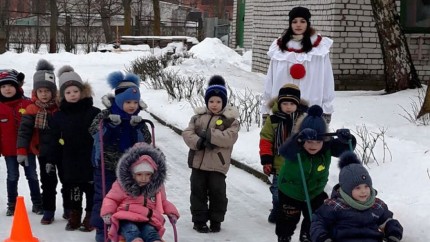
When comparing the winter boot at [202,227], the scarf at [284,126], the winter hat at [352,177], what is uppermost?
the scarf at [284,126]

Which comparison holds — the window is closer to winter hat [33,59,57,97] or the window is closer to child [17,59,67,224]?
winter hat [33,59,57,97]

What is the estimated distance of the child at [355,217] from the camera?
4652 mm

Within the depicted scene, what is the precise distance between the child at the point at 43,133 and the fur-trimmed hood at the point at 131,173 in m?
1.51

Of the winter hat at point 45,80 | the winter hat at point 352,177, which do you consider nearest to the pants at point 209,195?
the winter hat at point 45,80

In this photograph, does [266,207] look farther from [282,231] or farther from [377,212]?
[377,212]

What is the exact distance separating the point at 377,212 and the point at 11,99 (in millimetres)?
4177

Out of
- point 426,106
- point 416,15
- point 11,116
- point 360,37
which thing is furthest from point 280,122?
point 416,15

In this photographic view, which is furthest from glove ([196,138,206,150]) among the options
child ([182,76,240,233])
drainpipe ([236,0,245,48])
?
drainpipe ([236,0,245,48])

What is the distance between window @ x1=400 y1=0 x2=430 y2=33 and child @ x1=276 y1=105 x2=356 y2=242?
11.1 meters

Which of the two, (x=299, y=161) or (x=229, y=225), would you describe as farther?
(x=229, y=225)

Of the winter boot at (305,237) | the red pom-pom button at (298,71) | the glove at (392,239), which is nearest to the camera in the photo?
the glove at (392,239)

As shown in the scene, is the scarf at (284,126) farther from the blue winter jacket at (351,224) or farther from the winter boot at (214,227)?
the blue winter jacket at (351,224)

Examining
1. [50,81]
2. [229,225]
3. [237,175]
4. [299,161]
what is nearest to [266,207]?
[229,225]

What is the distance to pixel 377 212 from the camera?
4.74 metres
